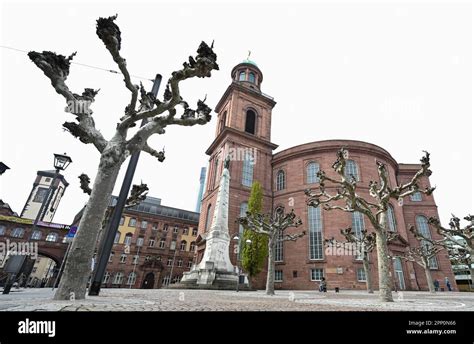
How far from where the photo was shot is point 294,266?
24.5 metres

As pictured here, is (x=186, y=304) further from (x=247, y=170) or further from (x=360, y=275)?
(x=247, y=170)

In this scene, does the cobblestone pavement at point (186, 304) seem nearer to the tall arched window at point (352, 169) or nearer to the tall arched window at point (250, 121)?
the tall arched window at point (352, 169)

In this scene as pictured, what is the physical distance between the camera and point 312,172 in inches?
1145

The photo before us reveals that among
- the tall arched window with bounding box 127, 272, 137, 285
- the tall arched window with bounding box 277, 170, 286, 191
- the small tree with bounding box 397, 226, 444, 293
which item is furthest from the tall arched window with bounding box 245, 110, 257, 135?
the tall arched window with bounding box 127, 272, 137, 285

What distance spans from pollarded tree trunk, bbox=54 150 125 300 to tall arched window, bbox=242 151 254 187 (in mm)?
23942

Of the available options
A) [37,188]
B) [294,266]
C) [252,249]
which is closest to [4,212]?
[37,188]

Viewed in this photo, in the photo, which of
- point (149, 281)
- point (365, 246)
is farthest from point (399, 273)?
point (149, 281)

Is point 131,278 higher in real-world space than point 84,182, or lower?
lower

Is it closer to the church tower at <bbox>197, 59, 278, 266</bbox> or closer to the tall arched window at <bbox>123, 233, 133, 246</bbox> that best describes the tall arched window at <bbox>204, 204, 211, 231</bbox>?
the church tower at <bbox>197, 59, 278, 266</bbox>

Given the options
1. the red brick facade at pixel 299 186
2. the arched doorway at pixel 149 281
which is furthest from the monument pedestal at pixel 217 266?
the arched doorway at pixel 149 281

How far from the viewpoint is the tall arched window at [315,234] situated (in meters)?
24.3

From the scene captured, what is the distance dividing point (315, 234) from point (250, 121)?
62.5 feet

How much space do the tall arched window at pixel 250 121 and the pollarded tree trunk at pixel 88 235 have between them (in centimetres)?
3028
